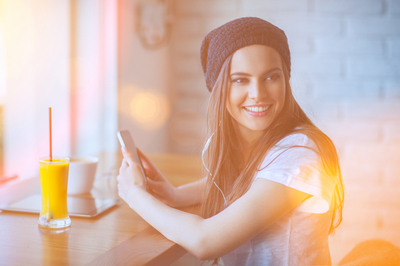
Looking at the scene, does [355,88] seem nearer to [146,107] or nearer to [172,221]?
[146,107]

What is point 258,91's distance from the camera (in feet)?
2.80

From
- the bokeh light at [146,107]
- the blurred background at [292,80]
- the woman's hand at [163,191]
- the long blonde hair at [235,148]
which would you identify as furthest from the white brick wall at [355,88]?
the woman's hand at [163,191]

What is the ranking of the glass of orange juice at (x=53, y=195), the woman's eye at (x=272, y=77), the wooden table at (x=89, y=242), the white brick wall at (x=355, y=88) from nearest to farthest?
the wooden table at (x=89, y=242) → the glass of orange juice at (x=53, y=195) → the woman's eye at (x=272, y=77) → the white brick wall at (x=355, y=88)

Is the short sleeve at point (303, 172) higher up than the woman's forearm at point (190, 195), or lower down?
higher up

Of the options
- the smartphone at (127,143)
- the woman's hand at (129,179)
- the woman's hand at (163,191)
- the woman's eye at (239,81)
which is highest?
the woman's eye at (239,81)

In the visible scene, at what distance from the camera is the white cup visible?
100 centimetres

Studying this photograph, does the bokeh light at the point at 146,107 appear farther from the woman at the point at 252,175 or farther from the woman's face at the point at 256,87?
the woman's face at the point at 256,87

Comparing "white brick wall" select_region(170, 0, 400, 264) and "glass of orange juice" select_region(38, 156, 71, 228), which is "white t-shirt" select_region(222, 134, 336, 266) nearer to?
"glass of orange juice" select_region(38, 156, 71, 228)

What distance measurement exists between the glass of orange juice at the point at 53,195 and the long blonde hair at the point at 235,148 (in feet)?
1.04

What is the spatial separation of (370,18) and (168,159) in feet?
4.02

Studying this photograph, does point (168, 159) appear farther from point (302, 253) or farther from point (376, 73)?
point (376, 73)

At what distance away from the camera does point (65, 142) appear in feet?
5.57

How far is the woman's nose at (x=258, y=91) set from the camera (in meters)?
0.85

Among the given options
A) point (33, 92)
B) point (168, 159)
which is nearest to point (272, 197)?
point (168, 159)
